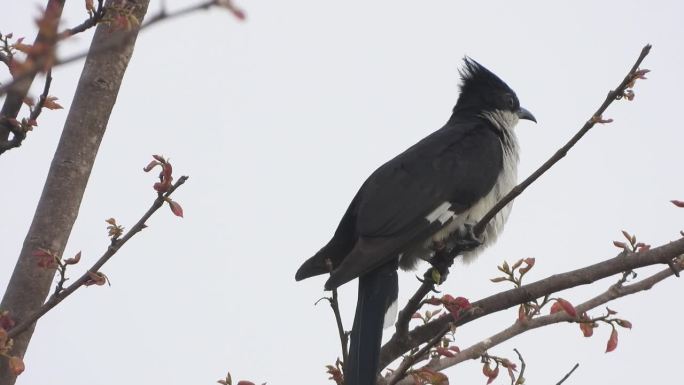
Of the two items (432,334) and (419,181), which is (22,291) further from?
(419,181)

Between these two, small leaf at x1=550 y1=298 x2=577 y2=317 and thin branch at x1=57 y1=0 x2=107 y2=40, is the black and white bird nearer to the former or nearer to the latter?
small leaf at x1=550 y1=298 x2=577 y2=317

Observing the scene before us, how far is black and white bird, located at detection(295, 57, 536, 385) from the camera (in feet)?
14.9

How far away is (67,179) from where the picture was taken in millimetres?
3342

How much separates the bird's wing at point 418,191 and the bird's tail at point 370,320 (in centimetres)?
14

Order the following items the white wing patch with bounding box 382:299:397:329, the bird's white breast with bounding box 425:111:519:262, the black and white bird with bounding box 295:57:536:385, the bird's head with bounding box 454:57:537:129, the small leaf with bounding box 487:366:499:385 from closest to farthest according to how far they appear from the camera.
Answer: the small leaf with bounding box 487:366:499:385
the black and white bird with bounding box 295:57:536:385
the white wing patch with bounding box 382:299:397:329
the bird's white breast with bounding box 425:111:519:262
the bird's head with bounding box 454:57:537:129

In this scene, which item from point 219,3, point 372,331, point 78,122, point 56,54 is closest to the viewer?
point 56,54

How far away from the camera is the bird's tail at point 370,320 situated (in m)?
3.86

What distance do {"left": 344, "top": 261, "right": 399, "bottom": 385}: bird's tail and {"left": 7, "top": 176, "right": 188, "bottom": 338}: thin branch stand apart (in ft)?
3.19

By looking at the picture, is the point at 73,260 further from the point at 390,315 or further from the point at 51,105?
the point at 390,315

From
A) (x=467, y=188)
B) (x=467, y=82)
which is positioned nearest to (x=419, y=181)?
(x=467, y=188)

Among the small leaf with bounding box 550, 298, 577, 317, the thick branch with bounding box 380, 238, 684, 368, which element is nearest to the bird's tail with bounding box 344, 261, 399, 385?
the thick branch with bounding box 380, 238, 684, 368

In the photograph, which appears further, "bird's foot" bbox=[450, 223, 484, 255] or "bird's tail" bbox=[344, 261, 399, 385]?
"bird's foot" bbox=[450, 223, 484, 255]

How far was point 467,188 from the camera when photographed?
17.3 ft

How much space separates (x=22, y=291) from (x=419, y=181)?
272 cm
